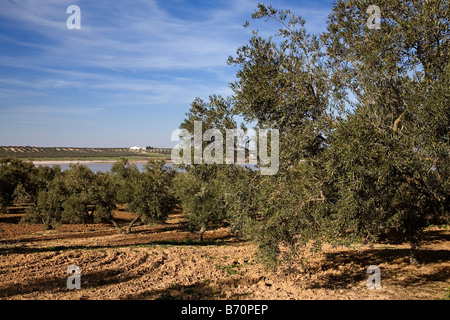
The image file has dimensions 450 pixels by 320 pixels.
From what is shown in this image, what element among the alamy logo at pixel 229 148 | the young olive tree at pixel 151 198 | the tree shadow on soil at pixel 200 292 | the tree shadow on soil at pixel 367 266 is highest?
the alamy logo at pixel 229 148

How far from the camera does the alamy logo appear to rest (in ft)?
32.6

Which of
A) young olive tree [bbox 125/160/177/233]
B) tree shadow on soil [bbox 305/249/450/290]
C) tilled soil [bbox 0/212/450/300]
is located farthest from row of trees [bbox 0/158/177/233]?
tree shadow on soil [bbox 305/249/450/290]

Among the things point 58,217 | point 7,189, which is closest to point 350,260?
point 58,217

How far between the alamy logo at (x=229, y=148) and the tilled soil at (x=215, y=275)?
11.6ft

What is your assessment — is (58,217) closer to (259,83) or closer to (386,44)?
(259,83)

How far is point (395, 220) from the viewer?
436 inches

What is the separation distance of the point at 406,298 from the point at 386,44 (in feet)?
26.0

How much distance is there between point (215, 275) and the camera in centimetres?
1297

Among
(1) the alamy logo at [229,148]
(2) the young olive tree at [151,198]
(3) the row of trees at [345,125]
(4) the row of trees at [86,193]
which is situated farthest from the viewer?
(4) the row of trees at [86,193]

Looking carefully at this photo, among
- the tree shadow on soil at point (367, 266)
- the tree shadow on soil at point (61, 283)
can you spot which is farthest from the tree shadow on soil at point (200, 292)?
the tree shadow on soil at point (367, 266)

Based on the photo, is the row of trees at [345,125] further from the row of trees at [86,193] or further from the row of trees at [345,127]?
the row of trees at [86,193]

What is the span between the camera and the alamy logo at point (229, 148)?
9938 millimetres

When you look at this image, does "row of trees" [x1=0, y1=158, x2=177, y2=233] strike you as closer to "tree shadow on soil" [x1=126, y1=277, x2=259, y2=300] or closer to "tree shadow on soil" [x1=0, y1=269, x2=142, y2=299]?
"tree shadow on soil" [x1=0, y1=269, x2=142, y2=299]

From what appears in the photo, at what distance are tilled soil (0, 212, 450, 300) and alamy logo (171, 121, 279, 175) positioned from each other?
3.54 m
